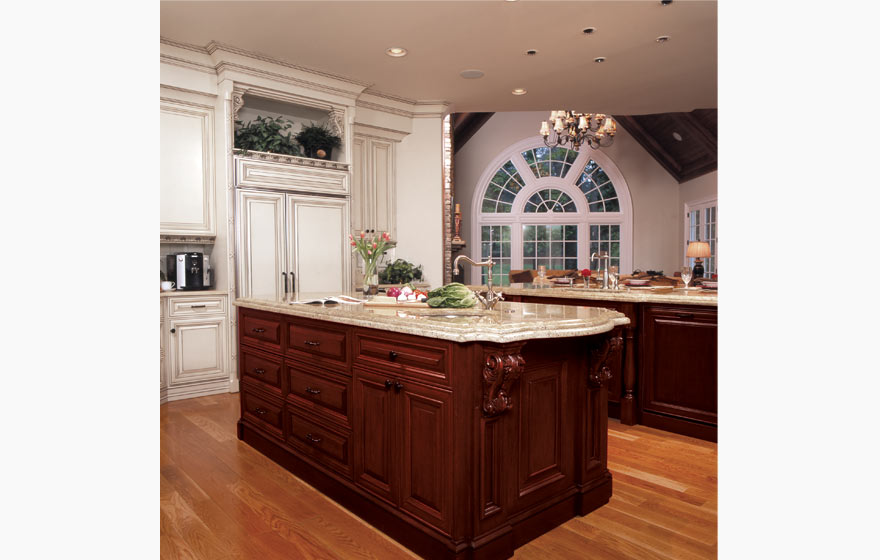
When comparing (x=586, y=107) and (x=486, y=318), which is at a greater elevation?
(x=586, y=107)

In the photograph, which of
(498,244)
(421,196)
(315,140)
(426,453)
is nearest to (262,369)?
(426,453)

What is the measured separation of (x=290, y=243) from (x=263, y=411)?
2164mm

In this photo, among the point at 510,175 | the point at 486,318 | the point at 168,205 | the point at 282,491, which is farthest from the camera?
the point at 510,175

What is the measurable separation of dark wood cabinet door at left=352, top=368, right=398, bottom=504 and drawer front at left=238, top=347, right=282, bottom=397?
0.80 m

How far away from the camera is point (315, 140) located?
16.8 feet

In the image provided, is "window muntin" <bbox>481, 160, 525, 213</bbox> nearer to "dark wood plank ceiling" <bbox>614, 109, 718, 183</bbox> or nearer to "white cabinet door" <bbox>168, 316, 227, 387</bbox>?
"dark wood plank ceiling" <bbox>614, 109, 718, 183</bbox>

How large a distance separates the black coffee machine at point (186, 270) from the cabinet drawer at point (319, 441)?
7.32 feet

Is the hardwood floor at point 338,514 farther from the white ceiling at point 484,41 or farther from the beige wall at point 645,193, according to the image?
the beige wall at point 645,193

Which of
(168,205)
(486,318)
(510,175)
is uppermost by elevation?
(510,175)

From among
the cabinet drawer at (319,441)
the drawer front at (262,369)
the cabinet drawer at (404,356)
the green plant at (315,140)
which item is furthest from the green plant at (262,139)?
the cabinet drawer at (404,356)

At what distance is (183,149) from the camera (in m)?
4.44

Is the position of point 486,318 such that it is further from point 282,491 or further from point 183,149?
point 183,149
